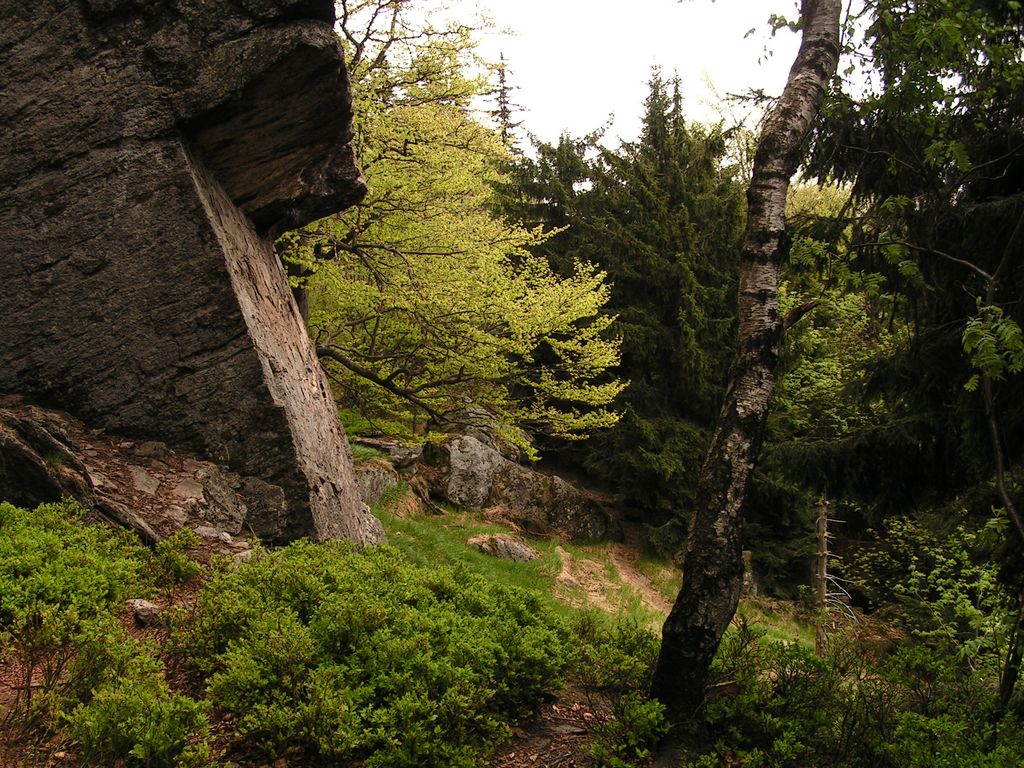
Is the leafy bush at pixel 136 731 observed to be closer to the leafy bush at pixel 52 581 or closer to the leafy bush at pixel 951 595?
the leafy bush at pixel 52 581

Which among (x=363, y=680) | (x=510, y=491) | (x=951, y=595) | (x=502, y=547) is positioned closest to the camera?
(x=363, y=680)

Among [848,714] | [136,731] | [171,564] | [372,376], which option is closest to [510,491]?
[372,376]

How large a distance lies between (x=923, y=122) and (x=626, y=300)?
1338cm

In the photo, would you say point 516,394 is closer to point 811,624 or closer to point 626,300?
point 626,300

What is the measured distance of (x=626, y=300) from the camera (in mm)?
17844

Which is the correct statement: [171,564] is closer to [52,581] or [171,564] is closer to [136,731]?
[52,581]

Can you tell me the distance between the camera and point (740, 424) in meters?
3.91

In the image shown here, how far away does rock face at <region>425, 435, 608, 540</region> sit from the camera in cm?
1521

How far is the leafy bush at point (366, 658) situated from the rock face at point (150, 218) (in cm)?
183

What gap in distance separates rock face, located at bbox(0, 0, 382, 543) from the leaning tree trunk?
379cm

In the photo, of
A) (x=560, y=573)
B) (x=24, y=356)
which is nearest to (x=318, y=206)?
(x=24, y=356)

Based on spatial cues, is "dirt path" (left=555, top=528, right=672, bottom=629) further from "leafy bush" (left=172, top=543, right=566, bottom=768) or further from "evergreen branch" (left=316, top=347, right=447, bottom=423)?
"leafy bush" (left=172, top=543, right=566, bottom=768)

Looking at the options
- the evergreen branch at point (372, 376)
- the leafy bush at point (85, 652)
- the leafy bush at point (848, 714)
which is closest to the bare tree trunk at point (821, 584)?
the evergreen branch at point (372, 376)

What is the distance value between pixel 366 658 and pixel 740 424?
2443mm
